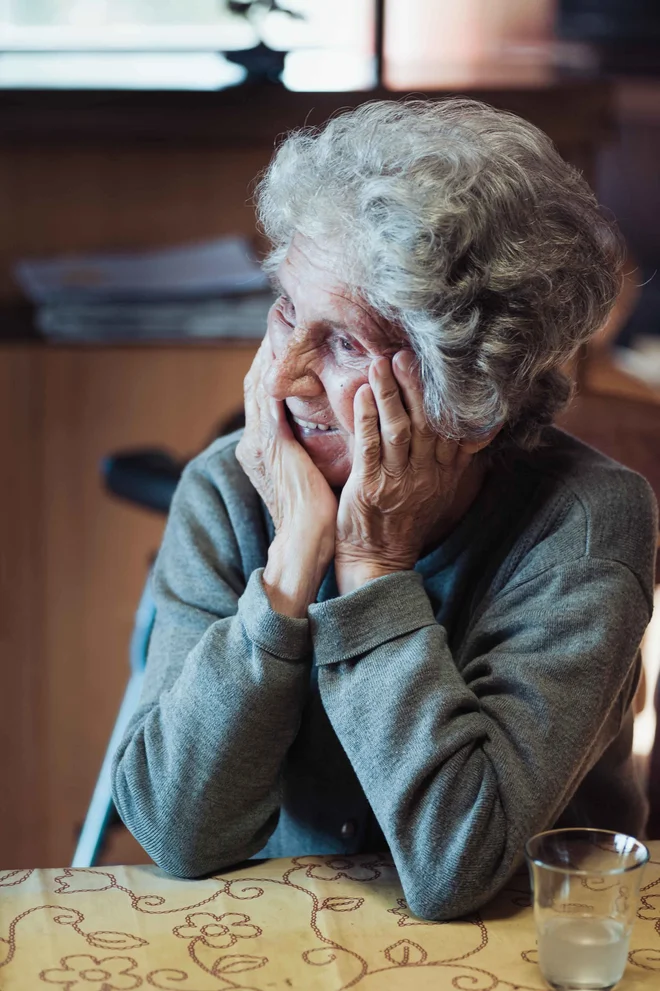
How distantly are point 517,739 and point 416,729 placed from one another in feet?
0.32

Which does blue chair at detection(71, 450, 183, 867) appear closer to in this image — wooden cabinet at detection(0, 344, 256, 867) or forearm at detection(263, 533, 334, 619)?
forearm at detection(263, 533, 334, 619)

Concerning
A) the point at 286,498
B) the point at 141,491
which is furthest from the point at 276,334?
the point at 141,491

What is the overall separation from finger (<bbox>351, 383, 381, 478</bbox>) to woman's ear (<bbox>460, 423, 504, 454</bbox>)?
0.09 metres

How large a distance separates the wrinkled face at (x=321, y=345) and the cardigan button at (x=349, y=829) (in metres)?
0.37

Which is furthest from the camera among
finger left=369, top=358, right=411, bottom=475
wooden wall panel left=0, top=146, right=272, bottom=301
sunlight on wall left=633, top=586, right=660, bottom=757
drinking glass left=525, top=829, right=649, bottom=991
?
wooden wall panel left=0, top=146, right=272, bottom=301

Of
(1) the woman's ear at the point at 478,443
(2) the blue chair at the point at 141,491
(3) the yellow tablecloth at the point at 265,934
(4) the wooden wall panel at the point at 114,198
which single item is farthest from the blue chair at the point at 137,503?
(4) the wooden wall panel at the point at 114,198

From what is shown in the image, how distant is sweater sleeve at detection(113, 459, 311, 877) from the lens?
40.9 inches

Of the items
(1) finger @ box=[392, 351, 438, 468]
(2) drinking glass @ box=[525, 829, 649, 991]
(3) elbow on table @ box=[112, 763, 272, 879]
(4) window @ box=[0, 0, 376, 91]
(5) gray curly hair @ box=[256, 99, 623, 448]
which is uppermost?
(4) window @ box=[0, 0, 376, 91]

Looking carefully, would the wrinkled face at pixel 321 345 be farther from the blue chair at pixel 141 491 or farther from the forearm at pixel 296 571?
the blue chair at pixel 141 491

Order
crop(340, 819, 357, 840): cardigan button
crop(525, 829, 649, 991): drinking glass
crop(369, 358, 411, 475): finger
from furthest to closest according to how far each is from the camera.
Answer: crop(340, 819, 357, 840): cardigan button, crop(369, 358, 411, 475): finger, crop(525, 829, 649, 991): drinking glass

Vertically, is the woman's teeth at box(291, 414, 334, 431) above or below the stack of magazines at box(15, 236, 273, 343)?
above

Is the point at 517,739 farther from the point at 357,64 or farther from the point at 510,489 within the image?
the point at 357,64

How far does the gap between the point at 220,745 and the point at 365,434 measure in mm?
320

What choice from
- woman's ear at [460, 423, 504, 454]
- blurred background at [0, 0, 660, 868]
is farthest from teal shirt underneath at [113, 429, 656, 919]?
blurred background at [0, 0, 660, 868]
